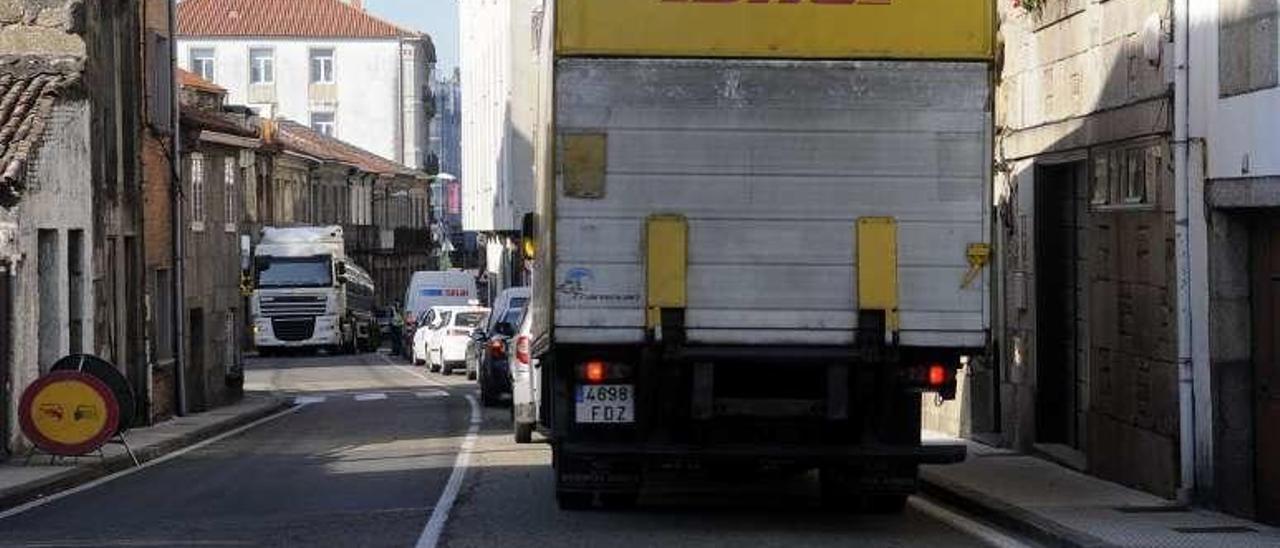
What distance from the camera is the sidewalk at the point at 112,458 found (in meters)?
19.6

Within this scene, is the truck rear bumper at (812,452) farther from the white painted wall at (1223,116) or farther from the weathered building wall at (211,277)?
the weathered building wall at (211,277)

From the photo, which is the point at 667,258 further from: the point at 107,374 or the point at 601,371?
the point at 107,374

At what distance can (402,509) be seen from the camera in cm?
1639

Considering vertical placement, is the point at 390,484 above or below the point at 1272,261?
below

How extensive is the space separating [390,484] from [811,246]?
6336mm

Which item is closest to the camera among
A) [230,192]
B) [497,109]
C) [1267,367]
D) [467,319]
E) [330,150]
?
[1267,367]

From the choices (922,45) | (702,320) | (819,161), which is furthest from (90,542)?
(922,45)

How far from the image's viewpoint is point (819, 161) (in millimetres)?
13969

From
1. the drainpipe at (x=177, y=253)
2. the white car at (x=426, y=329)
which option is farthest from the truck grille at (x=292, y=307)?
the drainpipe at (x=177, y=253)

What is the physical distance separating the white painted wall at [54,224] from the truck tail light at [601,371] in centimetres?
1039

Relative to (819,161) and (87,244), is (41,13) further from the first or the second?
(819,161)

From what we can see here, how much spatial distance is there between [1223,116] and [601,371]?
454 cm

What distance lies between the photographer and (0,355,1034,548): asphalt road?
14.3 meters

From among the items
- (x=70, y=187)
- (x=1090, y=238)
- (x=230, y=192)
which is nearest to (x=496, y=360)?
(x=70, y=187)
